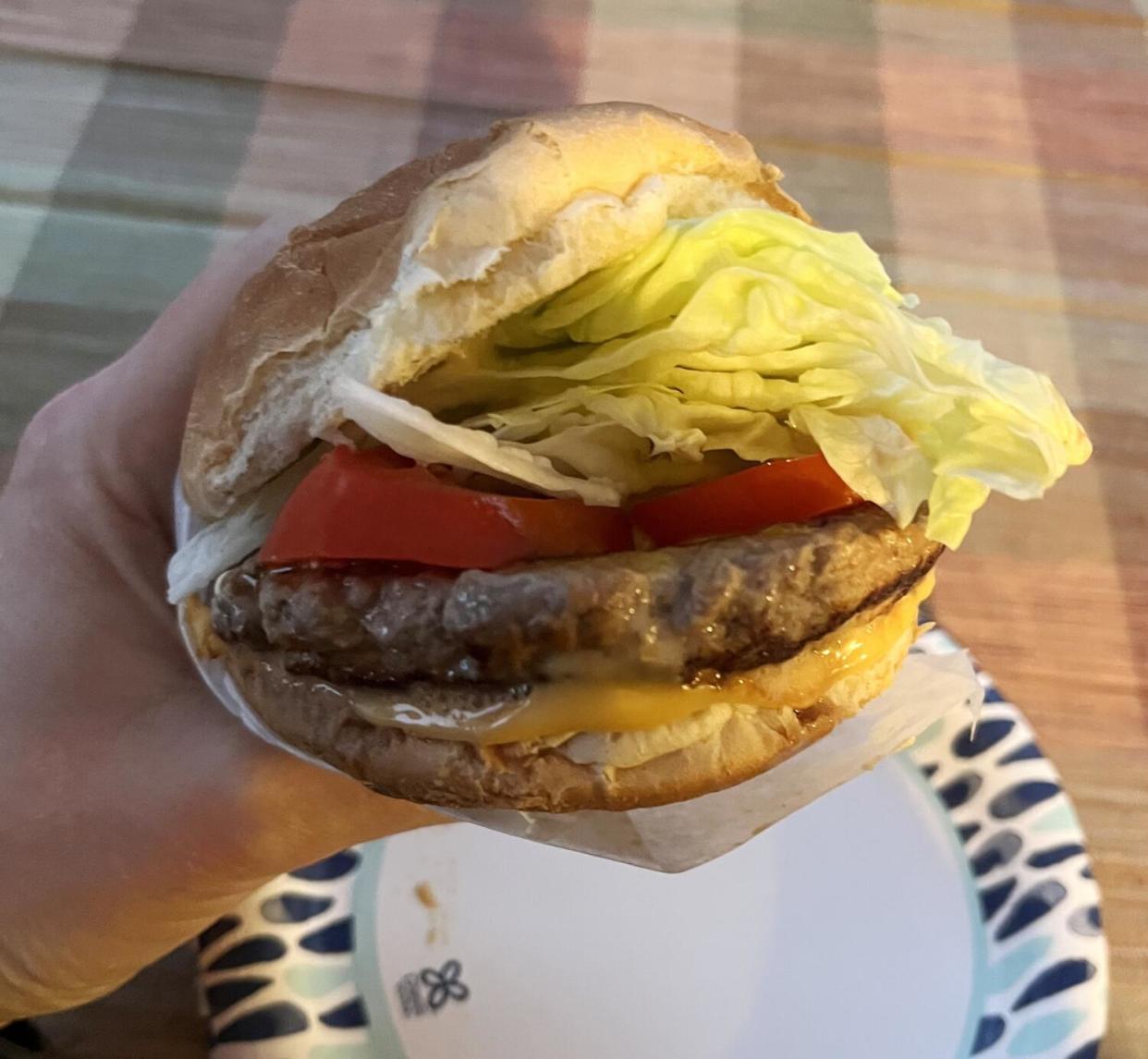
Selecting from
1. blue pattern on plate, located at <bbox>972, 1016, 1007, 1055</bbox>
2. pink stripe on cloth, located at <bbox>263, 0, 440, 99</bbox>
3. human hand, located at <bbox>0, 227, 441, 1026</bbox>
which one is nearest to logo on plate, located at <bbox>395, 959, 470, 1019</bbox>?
human hand, located at <bbox>0, 227, 441, 1026</bbox>

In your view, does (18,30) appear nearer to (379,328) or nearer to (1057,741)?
(379,328)

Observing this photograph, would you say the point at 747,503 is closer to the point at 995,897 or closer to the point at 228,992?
the point at 995,897

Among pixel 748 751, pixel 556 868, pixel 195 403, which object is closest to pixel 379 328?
pixel 195 403

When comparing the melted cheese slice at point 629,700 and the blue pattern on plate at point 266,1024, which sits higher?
the melted cheese slice at point 629,700

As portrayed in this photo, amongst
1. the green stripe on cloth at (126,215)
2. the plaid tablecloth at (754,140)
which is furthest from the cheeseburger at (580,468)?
the green stripe on cloth at (126,215)

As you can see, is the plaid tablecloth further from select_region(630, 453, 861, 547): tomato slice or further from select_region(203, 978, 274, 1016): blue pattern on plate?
select_region(203, 978, 274, 1016): blue pattern on plate

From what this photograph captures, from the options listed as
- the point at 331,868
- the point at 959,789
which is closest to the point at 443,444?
the point at 331,868

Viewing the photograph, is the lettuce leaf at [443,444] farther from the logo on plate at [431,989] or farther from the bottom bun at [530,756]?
the logo on plate at [431,989]
